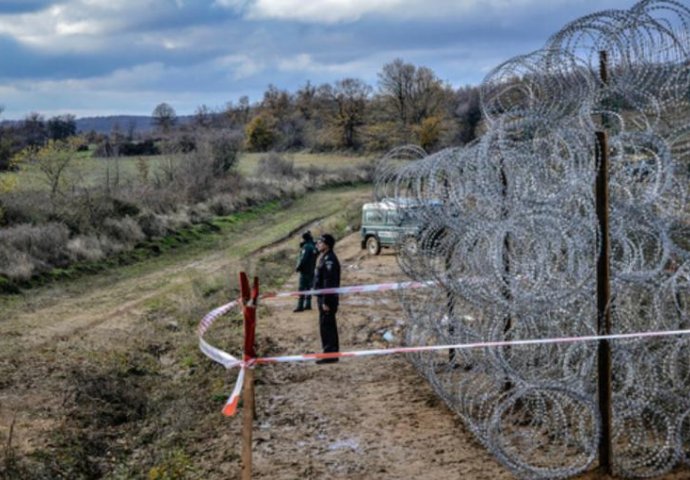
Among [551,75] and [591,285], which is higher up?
[551,75]

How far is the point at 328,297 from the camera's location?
31.5 feet

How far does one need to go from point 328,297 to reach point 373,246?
1161 cm

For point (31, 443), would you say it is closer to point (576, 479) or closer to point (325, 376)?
point (325, 376)

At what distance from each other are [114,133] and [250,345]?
5502 centimetres

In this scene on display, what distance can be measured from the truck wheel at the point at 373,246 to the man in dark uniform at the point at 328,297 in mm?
10882

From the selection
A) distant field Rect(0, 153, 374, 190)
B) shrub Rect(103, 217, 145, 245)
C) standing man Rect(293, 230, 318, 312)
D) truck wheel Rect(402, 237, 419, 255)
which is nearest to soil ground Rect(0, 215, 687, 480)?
standing man Rect(293, 230, 318, 312)

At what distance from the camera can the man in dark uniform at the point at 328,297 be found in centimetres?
970

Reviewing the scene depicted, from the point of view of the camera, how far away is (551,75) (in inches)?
306

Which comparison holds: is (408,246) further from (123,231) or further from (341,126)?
(341,126)

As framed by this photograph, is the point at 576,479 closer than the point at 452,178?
Yes

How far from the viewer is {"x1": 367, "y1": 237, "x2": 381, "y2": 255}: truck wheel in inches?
827

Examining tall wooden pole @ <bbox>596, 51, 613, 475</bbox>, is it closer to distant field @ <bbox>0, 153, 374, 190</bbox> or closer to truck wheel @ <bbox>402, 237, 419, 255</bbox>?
truck wheel @ <bbox>402, 237, 419, 255</bbox>

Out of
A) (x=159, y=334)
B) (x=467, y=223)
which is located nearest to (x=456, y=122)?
(x=159, y=334)

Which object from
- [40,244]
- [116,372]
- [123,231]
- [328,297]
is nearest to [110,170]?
[123,231]
